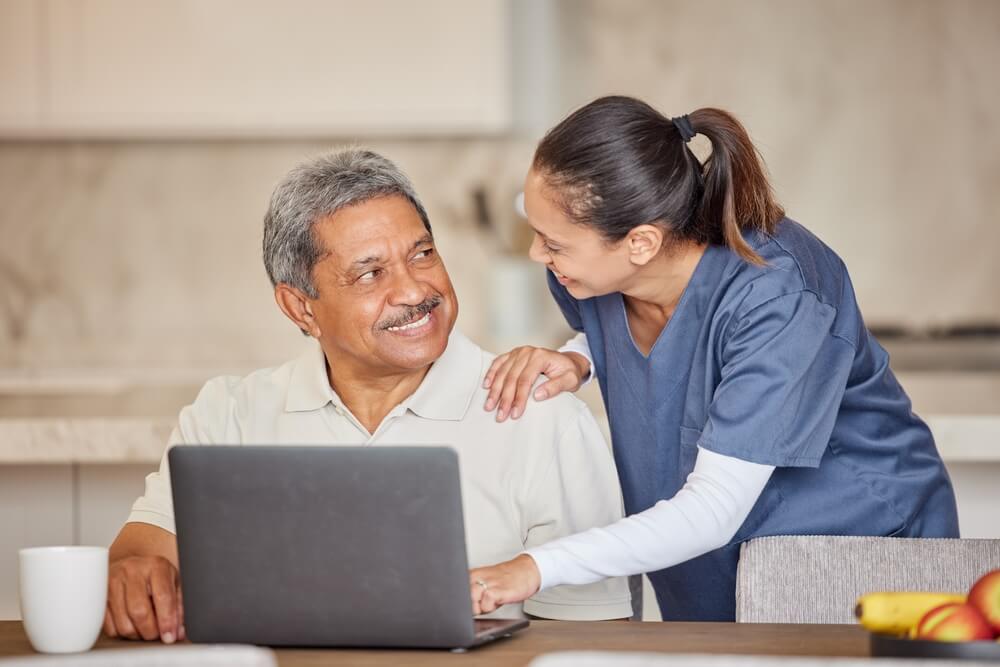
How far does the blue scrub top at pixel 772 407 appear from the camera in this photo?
4.79 ft

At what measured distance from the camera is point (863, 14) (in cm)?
352

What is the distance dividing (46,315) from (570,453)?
2.50m

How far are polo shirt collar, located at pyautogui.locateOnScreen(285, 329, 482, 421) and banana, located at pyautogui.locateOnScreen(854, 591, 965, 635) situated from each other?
2.51 ft

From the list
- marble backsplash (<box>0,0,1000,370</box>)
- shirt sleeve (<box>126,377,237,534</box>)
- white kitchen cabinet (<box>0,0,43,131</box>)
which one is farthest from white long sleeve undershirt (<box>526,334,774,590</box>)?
white kitchen cabinet (<box>0,0,43,131</box>)

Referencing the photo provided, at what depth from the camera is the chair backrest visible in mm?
1395

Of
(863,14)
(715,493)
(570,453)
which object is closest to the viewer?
(715,493)

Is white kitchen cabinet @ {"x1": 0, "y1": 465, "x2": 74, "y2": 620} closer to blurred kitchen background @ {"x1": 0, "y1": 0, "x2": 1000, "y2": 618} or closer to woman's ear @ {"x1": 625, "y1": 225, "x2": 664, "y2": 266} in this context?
blurred kitchen background @ {"x1": 0, "y1": 0, "x2": 1000, "y2": 618}

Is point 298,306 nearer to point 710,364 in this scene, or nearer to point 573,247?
point 573,247

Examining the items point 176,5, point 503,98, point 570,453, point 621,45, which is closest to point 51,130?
point 176,5

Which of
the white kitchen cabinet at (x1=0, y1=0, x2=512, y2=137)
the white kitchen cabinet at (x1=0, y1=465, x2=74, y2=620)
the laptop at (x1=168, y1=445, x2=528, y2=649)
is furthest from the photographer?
the white kitchen cabinet at (x1=0, y1=0, x2=512, y2=137)

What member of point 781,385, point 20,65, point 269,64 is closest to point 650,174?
point 781,385

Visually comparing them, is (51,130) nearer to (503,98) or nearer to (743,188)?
(503,98)

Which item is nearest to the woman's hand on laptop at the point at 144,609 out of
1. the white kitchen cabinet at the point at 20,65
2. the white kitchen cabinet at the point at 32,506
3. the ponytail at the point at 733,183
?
the ponytail at the point at 733,183

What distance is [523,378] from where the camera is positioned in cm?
169
